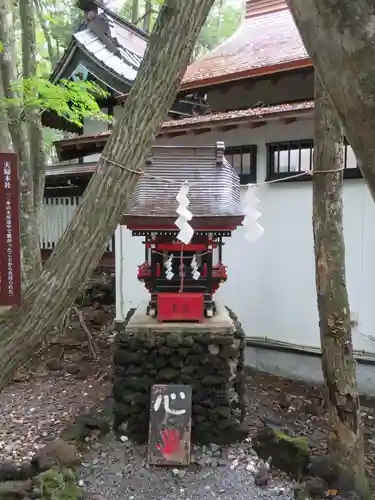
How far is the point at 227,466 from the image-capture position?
4.93 metres

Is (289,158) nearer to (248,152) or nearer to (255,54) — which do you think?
(248,152)

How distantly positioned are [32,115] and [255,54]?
4.24 m

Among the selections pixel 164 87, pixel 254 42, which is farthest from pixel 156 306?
pixel 254 42

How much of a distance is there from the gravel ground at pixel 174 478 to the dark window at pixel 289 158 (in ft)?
13.8

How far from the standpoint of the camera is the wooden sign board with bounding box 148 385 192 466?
16.2ft

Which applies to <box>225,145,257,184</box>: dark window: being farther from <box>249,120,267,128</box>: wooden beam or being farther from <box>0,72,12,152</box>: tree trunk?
<box>0,72,12,152</box>: tree trunk

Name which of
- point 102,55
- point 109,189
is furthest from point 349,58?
point 102,55

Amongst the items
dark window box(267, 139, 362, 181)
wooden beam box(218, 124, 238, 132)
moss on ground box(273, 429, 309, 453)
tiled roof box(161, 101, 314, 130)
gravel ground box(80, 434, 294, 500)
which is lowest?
gravel ground box(80, 434, 294, 500)

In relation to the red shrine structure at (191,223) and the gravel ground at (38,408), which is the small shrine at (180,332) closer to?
the red shrine structure at (191,223)

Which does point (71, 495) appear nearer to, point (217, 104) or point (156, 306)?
point (156, 306)

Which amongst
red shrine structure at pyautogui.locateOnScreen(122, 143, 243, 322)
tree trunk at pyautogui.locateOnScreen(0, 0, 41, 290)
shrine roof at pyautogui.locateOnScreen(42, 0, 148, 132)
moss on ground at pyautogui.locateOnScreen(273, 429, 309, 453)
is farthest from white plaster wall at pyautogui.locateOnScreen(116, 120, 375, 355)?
shrine roof at pyautogui.locateOnScreen(42, 0, 148, 132)

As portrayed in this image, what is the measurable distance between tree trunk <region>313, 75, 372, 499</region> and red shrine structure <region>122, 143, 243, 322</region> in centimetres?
103

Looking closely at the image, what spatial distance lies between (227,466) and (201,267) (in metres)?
2.37

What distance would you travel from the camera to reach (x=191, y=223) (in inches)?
200
